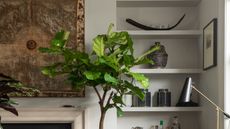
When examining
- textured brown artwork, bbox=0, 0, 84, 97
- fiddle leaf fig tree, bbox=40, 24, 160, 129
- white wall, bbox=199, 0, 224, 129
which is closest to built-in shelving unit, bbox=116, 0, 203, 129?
white wall, bbox=199, 0, 224, 129

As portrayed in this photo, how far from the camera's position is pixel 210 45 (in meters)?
3.24

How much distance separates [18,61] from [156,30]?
150cm

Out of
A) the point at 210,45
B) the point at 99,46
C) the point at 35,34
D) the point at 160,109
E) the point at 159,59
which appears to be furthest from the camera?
the point at 159,59

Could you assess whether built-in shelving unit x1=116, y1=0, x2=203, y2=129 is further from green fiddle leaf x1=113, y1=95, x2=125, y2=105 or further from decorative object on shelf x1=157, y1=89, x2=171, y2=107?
green fiddle leaf x1=113, y1=95, x2=125, y2=105

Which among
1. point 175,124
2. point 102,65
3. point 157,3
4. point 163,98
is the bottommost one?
point 175,124

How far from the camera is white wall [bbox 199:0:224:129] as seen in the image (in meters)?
2.93

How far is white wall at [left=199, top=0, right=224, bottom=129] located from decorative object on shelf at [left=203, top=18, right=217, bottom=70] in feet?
0.20

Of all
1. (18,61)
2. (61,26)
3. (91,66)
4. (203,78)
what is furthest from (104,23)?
(203,78)

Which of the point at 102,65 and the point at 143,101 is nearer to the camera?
the point at 102,65

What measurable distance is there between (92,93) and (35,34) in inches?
33.2


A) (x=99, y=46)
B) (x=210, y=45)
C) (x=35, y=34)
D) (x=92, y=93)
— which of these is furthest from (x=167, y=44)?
(x=35, y=34)

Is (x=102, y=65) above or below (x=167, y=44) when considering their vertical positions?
below

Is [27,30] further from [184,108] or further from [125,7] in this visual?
[184,108]

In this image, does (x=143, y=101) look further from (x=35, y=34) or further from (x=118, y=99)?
(x=35, y=34)
